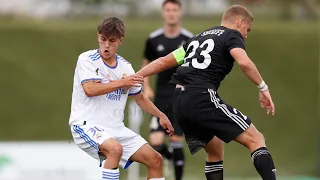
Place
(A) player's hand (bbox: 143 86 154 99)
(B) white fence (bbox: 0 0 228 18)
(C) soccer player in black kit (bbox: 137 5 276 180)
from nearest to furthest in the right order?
1. (C) soccer player in black kit (bbox: 137 5 276 180)
2. (A) player's hand (bbox: 143 86 154 99)
3. (B) white fence (bbox: 0 0 228 18)

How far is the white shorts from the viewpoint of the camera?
7.41 metres

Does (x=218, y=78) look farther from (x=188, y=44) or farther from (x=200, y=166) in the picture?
(x=200, y=166)

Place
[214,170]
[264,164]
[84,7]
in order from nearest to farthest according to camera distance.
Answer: [264,164], [214,170], [84,7]

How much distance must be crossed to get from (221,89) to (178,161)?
4544mm

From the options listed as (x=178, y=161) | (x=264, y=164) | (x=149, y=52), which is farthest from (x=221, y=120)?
(x=149, y=52)

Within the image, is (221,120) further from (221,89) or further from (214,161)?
(221,89)

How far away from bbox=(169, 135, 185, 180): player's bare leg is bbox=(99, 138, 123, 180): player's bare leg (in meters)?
3.68

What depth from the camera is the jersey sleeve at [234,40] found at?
7.44m

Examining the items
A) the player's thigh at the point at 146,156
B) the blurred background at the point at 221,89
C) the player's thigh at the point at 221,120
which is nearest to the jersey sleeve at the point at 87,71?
the player's thigh at the point at 146,156

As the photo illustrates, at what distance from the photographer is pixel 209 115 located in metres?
7.60

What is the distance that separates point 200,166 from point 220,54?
294 inches

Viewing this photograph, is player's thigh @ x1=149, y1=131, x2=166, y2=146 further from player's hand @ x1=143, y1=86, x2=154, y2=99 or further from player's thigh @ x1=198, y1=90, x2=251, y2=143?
player's thigh @ x1=198, y1=90, x2=251, y2=143

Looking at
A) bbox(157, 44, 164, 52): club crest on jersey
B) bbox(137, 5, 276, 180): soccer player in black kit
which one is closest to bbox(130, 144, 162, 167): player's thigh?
bbox(137, 5, 276, 180): soccer player in black kit

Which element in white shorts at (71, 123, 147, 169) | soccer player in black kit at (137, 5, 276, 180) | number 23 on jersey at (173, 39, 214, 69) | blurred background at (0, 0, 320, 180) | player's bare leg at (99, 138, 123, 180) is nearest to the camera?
player's bare leg at (99, 138, 123, 180)
